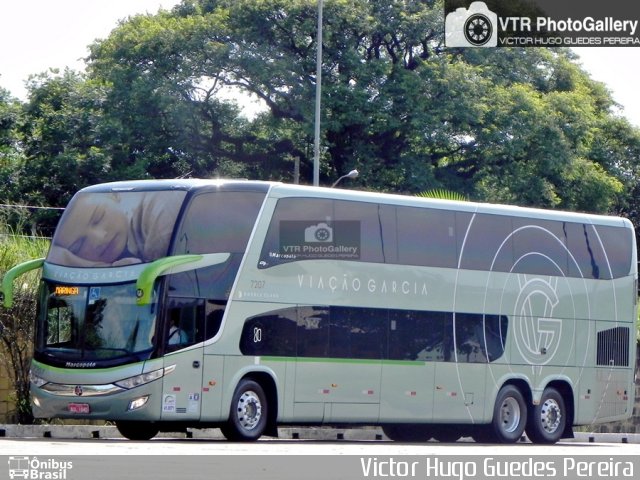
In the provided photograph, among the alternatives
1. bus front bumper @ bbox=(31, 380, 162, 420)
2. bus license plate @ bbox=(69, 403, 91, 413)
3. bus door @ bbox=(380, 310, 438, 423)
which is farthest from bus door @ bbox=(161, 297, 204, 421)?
bus door @ bbox=(380, 310, 438, 423)

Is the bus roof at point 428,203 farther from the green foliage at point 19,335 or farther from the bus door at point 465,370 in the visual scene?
the green foliage at point 19,335

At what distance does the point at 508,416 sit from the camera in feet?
82.1

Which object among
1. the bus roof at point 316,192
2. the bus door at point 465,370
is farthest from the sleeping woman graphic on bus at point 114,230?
the bus door at point 465,370

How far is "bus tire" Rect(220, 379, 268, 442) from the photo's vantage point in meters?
20.6

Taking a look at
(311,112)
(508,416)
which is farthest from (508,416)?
(311,112)

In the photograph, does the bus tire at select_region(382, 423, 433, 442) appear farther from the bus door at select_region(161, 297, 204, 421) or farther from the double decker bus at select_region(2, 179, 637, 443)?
the bus door at select_region(161, 297, 204, 421)

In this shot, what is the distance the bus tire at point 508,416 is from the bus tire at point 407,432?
121 centimetres

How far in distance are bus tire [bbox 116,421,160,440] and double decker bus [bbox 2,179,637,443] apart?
0.07 meters

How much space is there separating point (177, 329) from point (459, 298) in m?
5.93

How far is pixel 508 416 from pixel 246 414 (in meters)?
6.36

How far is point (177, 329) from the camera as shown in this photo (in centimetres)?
1998

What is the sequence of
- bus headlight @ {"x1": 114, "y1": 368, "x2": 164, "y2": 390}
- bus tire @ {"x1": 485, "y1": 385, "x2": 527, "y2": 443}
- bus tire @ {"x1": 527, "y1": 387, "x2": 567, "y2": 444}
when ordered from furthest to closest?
bus tire @ {"x1": 527, "y1": 387, "x2": 567, "y2": 444}
bus tire @ {"x1": 485, "y1": 385, "x2": 527, "y2": 443}
bus headlight @ {"x1": 114, "y1": 368, "x2": 164, "y2": 390}

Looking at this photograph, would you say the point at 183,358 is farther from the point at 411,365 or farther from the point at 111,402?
the point at 411,365

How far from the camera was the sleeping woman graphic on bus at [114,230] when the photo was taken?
20.0 metres
